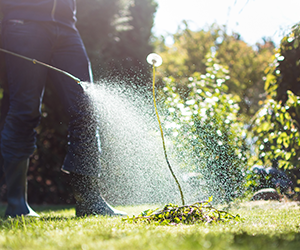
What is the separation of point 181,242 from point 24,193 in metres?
1.60

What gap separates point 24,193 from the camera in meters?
2.25

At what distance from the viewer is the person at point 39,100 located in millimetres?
2123

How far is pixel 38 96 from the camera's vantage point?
2279mm

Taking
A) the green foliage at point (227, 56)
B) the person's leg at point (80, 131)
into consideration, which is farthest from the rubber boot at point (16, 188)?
the green foliage at point (227, 56)

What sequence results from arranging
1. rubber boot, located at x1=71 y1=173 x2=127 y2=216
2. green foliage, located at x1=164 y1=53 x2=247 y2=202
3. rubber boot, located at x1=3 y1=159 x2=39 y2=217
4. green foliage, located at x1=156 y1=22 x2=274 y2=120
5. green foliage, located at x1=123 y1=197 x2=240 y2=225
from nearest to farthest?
green foliage, located at x1=123 y1=197 x2=240 y2=225, rubber boot, located at x1=71 y1=173 x2=127 y2=216, rubber boot, located at x1=3 y1=159 x2=39 y2=217, green foliage, located at x1=164 y1=53 x2=247 y2=202, green foliage, located at x1=156 y1=22 x2=274 y2=120

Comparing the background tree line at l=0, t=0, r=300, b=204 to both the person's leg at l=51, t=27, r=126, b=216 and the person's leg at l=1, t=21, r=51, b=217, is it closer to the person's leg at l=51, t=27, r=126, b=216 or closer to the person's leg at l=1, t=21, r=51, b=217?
the person's leg at l=51, t=27, r=126, b=216

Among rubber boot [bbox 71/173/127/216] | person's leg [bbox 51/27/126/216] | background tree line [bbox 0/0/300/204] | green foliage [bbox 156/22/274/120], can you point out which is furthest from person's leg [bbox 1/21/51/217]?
green foliage [bbox 156/22/274/120]

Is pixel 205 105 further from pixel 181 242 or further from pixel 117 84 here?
pixel 181 242

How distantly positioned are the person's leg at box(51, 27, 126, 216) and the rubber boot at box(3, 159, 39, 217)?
1.13ft

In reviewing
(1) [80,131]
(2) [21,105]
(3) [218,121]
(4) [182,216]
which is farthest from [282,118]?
(2) [21,105]

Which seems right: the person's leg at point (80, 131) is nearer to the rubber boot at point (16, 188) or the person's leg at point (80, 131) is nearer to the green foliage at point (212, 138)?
the rubber boot at point (16, 188)

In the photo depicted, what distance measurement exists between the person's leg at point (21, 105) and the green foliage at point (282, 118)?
6.05 ft

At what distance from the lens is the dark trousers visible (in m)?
2.15

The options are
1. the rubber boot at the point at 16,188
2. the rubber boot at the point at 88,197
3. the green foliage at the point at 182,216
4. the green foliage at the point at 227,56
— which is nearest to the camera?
the green foliage at the point at 182,216
